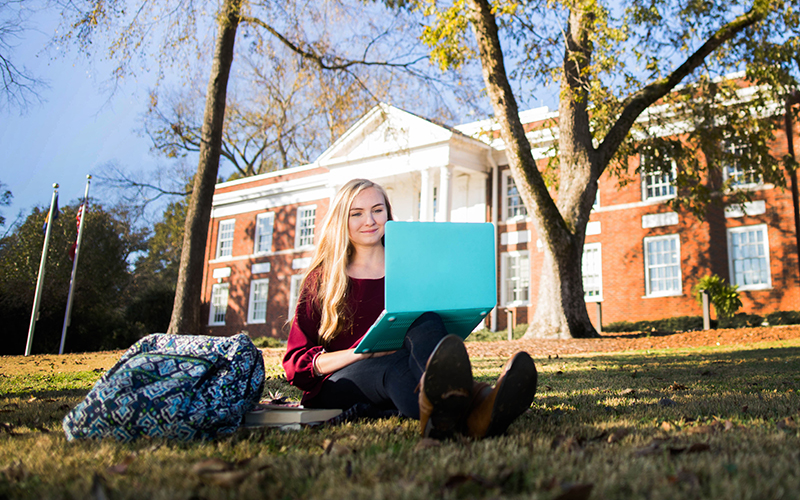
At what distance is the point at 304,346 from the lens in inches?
106

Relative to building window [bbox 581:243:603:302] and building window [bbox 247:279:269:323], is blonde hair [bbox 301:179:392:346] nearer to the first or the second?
building window [bbox 581:243:603:302]

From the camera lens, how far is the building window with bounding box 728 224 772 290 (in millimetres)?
16266

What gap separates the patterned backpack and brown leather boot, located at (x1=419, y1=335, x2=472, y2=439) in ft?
2.73

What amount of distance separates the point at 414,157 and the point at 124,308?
16130mm

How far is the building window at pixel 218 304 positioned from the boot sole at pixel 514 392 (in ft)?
89.5

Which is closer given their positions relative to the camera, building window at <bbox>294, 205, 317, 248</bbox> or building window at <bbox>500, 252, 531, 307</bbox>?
building window at <bbox>500, 252, 531, 307</bbox>

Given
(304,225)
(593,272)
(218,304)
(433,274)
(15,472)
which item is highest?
(304,225)

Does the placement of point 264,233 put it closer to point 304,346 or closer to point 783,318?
point 783,318

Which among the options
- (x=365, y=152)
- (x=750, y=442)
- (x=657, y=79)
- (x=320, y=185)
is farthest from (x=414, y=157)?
(x=750, y=442)

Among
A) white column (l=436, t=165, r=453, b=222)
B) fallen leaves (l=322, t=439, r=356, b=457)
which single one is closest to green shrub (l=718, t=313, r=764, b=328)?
white column (l=436, t=165, r=453, b=222)

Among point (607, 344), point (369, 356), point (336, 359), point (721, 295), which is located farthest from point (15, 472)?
point (721, 295)

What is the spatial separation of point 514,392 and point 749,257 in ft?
57.1

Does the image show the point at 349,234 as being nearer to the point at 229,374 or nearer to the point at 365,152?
the point at 229,374

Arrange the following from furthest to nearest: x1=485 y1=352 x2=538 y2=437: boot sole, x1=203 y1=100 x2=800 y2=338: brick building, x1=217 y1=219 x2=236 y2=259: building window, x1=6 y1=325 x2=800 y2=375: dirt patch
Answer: x1=217 y1=219 x2=236 y2=259: building window → x1=203 y1=100 x2=800 y2=338: brick building → x1=6 y1=325 x2=800 y2=375: dirt patch → x1=485 y1=352 x2=538 y2=437: boot sole
